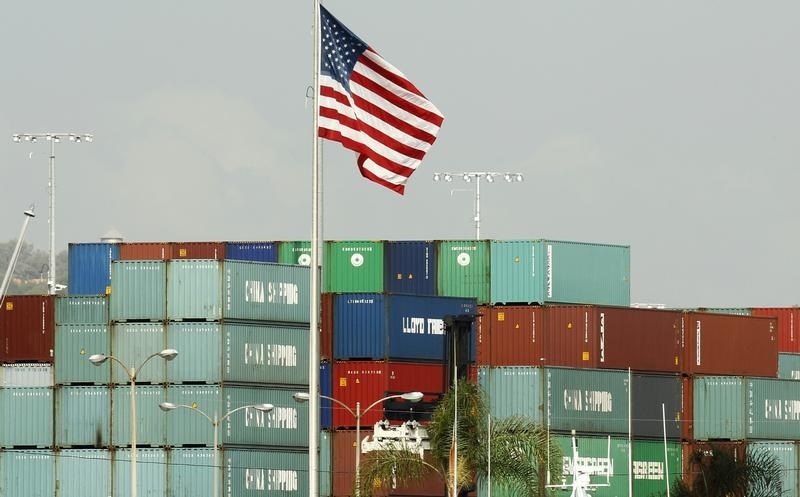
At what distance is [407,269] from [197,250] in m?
10.0

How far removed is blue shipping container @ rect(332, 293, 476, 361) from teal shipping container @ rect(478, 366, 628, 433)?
10.1 ft

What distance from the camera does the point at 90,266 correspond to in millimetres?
85875

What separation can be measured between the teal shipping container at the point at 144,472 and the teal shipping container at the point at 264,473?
240 cm

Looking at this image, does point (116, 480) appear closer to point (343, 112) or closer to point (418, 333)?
point (418, 333)

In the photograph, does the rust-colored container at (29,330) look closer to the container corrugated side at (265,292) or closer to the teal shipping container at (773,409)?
the container corrugated side at (265,292)

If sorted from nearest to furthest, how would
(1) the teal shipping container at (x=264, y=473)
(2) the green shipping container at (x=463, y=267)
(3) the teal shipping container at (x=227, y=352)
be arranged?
(1) the teal shipping container at (x=264, y=473), (3) the teal shipping container at (x=227, y=352), (2) the green shipping container at (x=463, y=267)

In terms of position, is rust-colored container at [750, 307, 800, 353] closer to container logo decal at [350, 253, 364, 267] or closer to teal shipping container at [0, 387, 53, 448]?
container logo decal at [350, 253, 364, 267]

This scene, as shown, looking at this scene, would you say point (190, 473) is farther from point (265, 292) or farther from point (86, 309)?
point (86, 309)

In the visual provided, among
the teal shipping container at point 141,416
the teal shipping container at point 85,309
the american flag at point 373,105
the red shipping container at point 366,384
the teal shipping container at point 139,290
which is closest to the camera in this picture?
the american flag at point 373,105

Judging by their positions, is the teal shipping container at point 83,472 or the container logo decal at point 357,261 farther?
the container logo decal at point 357,261

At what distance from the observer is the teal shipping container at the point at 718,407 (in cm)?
8912

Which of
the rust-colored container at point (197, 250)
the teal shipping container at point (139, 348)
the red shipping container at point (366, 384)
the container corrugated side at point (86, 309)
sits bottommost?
the red shipping container at point (366, 384)

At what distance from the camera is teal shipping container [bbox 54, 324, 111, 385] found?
76.1m

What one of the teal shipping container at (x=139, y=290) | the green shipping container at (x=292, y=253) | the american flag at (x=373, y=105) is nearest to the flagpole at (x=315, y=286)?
the american flag at (x=373, y=105)
